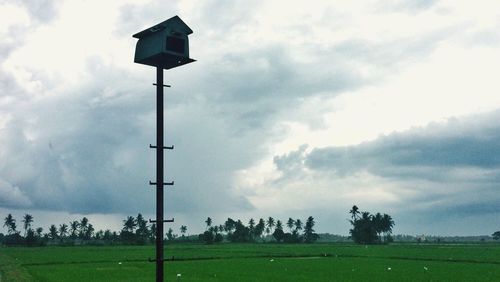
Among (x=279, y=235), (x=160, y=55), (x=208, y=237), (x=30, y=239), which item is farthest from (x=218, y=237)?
(x=160, y=55)

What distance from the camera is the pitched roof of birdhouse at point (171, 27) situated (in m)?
13.4

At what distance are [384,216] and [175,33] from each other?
166611mm

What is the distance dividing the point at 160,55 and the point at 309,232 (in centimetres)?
17804

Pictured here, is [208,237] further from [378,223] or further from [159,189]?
[159,189]

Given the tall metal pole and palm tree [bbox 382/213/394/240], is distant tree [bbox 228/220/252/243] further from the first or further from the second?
the tall metal pole

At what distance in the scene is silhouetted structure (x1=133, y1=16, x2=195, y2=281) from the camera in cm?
1248

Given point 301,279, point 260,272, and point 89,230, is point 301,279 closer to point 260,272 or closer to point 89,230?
point 260,272

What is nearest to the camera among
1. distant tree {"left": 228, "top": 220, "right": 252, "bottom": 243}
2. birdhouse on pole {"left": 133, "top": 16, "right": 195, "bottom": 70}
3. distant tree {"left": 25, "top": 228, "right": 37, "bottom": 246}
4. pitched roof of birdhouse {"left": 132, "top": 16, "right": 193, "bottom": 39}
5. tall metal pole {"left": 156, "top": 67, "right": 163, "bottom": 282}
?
tall metal pole {"left": 156, "top": 67, "right": 163, "bottom": 282}

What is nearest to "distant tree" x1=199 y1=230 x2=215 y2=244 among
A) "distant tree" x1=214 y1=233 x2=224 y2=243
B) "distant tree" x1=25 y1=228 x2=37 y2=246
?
"distant tree" x1=214 y1=233 x2=224 y2=243

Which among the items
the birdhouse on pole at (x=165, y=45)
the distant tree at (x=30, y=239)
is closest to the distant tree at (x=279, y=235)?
the distant tree at (x=30, y=239)

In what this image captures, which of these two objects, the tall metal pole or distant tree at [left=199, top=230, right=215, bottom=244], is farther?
distant tree at [left=199, top=230, right=215, bottom=244]

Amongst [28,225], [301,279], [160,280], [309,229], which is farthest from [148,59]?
[28,225]

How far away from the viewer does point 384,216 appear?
171 meters

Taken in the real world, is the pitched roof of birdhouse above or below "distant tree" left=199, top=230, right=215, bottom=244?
above
